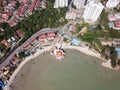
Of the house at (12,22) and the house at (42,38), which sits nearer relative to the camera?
the house at (42,38)

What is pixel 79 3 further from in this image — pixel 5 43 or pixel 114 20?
pixel 5 43

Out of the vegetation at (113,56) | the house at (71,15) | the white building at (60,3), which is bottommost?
the vegetation at (113,56)

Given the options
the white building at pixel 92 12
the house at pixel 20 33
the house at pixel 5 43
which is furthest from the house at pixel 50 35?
the house at pixel 5 43

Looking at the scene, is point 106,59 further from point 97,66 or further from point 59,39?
point 59,39

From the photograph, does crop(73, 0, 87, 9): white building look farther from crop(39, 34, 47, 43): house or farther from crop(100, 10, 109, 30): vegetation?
crop(39, 34, 47, 43): house

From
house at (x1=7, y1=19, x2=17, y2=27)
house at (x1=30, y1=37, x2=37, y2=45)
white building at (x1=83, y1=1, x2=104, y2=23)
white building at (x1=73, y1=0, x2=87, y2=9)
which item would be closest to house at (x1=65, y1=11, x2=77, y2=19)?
white building at (x1=83, y1=1, x2=104, y2=23)

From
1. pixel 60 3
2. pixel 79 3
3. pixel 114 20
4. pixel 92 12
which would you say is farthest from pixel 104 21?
pixel 60 3

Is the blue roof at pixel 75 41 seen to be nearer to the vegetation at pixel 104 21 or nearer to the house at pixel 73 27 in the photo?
the house at pixel 73 27

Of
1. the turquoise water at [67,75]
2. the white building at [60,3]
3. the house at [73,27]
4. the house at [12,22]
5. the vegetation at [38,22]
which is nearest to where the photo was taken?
the turquoise water at [67,75]

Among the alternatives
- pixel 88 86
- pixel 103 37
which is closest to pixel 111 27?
pixel 103 37
